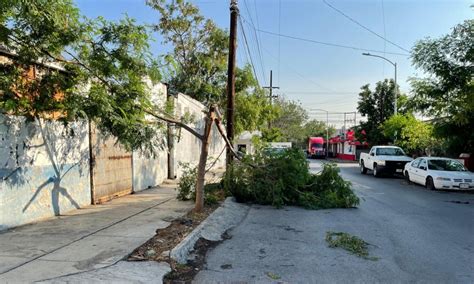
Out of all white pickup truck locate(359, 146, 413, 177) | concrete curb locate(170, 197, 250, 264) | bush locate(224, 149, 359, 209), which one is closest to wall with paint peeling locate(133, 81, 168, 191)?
bush locate(224, 149, 359, 209)

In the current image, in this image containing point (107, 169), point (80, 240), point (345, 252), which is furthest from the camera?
point (107, 169)

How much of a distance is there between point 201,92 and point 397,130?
14819 millimetres

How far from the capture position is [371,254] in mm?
7359

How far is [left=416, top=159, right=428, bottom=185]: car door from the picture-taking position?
1934 cm

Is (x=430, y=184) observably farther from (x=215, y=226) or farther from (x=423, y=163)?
(x=215, y=226)

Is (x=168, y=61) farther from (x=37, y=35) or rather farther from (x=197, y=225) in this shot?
(x=197, y=225)

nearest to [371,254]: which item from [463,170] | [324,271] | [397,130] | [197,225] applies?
[324,271]

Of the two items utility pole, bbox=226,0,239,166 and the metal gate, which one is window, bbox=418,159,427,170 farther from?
the metal gate

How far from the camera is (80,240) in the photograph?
7.75 m

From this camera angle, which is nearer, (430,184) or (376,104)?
(430,184)

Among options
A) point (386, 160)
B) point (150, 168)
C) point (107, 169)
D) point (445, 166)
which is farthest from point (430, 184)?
point (107, 169)

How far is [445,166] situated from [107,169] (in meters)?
14.8

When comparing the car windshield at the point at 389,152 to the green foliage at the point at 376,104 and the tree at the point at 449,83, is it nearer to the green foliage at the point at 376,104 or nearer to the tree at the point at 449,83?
the tree at the point at 449,83

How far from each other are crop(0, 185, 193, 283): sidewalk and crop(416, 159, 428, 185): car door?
12.2m
